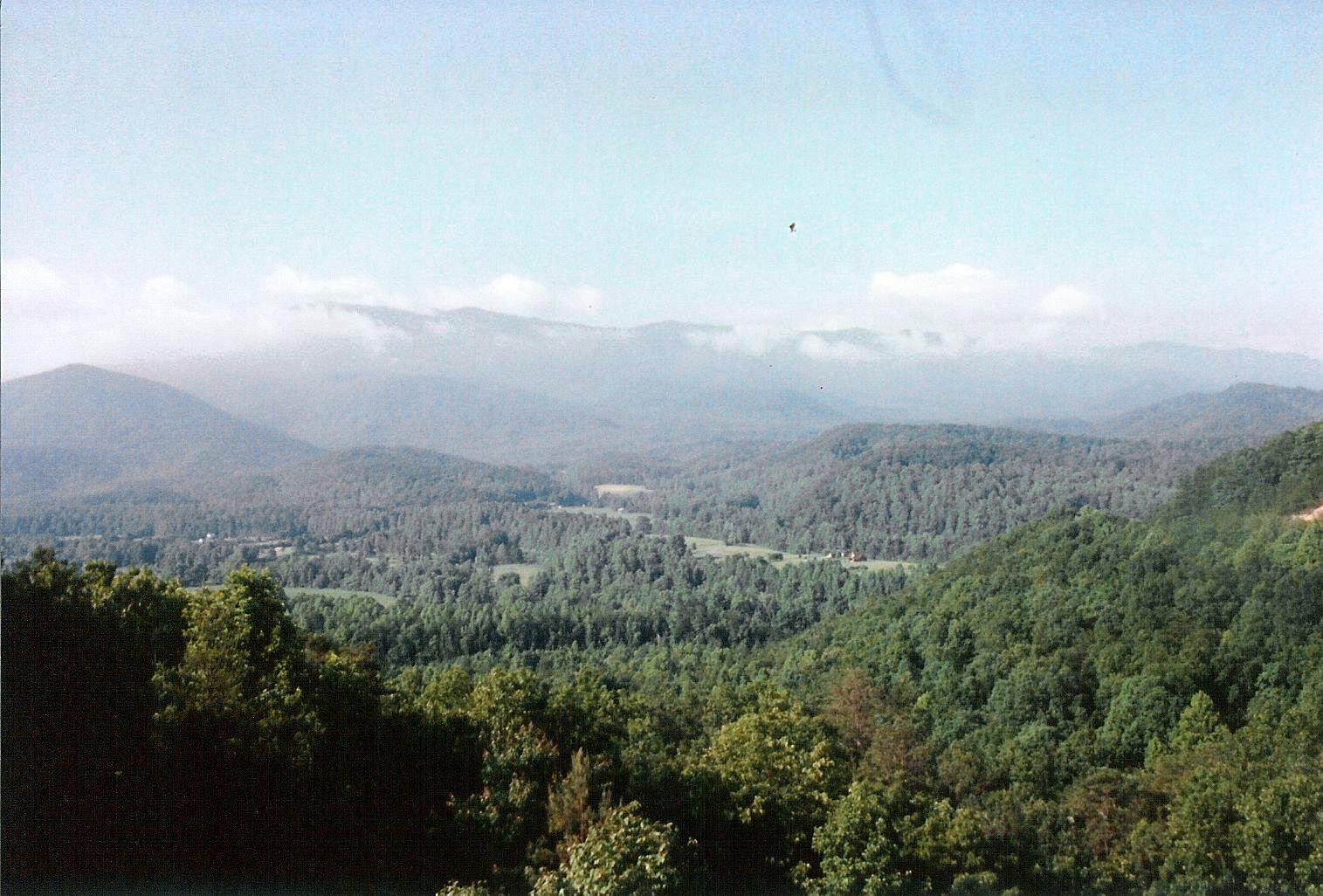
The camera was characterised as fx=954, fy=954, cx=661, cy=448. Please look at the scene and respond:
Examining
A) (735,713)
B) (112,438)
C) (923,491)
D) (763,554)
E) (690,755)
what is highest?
(690,755)

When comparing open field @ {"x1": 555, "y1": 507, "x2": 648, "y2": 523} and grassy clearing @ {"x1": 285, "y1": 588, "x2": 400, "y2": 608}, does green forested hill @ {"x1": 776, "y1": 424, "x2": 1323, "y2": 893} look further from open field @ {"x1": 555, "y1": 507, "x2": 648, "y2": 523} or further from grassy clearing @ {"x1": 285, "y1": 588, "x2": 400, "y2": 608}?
open field @ {"x1": 555, "y1": 507, "x2": 648, "y2": 523}

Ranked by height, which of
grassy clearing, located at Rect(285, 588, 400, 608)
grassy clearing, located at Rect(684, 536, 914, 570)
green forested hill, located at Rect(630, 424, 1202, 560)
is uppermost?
green forested hill, located at Rect(630, 424, 1202, 560)

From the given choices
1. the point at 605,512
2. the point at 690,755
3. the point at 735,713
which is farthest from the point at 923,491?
the point at 690,755

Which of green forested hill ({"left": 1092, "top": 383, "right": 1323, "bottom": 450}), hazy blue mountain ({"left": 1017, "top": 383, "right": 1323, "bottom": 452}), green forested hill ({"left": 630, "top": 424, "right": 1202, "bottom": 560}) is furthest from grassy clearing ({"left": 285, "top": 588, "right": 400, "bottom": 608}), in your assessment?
green forested hill ({"left": 1092, "top": 383, "right": 1323, "bottom": 450})

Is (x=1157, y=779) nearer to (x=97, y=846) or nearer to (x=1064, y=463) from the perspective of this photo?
(x=97, y=846)

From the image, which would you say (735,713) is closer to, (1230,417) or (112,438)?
(1230,417)

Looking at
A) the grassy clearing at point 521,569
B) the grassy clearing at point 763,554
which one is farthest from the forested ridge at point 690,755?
the grassy clearing at point 763,554

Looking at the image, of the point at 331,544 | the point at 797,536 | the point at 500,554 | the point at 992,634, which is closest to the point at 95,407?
the point at 331,544
